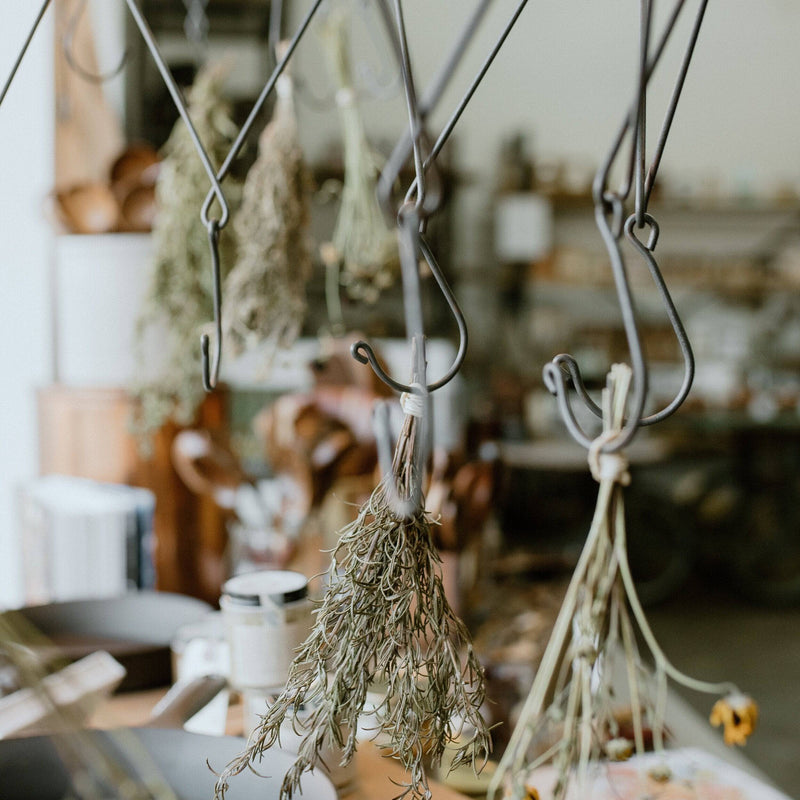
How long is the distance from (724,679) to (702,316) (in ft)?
7.14

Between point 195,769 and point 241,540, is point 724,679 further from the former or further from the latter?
point 195,769

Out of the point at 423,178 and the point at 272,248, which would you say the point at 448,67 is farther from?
the point at 272,248

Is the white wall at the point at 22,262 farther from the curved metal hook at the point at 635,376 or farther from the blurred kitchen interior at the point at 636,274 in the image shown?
the curved metal hook at the point at 635,376

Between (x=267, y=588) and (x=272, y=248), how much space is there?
0.40 meters

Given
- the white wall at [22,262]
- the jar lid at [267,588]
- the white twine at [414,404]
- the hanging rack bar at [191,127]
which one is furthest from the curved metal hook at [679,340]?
the white wall at [22,262]

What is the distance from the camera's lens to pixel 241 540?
1.29m

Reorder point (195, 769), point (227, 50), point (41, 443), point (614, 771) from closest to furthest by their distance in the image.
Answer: point (195, 769)
point (614, 771)
point (41, 443)
point (227, 50)

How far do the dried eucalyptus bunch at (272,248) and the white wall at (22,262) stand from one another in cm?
96

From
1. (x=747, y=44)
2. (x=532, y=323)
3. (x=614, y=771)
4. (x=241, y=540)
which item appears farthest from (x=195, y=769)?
(x=747, y=44)

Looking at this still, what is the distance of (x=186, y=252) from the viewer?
3.90 ft

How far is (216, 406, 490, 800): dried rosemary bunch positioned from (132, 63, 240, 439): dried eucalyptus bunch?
28.9 inches

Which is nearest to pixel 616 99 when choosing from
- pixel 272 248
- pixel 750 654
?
pixel 750 654

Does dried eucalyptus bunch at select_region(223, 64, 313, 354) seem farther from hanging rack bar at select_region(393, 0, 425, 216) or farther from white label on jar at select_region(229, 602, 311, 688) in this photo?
hanging rack bar at select_region(393, 0, 425, 216)

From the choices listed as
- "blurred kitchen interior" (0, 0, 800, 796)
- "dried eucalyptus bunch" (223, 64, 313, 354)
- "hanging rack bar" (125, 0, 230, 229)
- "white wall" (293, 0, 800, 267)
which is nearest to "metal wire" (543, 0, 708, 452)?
"hanging rack bar" (125, 0, 230, 229)
